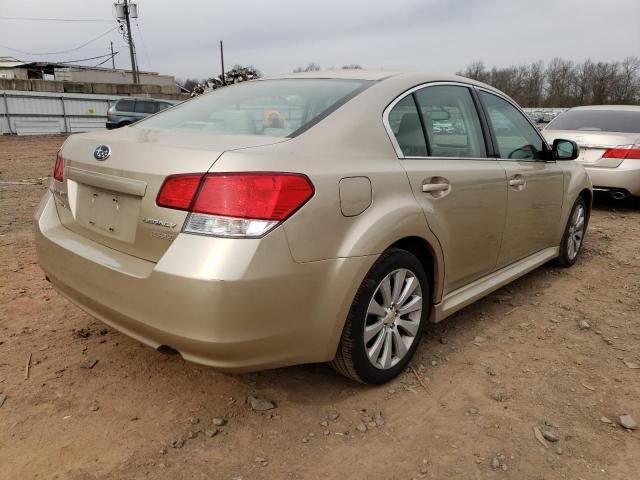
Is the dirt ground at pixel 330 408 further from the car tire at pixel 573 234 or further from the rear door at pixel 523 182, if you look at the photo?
the car tire at pixel 573 234

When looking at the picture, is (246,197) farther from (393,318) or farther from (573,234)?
(573,234)

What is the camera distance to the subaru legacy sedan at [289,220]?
6.31 feet

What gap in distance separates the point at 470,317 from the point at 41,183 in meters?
7.61

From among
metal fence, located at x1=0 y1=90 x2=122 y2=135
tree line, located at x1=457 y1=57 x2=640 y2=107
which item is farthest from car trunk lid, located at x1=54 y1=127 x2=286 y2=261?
tree line, located at x1=457 y1=57 x2=640 y2=107

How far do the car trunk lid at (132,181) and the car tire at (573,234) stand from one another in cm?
321

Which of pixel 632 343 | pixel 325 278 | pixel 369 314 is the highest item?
pixel 325 278

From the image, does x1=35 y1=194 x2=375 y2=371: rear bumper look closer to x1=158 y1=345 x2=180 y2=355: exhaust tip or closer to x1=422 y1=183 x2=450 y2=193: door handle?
x1=158 y1=345 x2=180 y2=355: exhaust tip

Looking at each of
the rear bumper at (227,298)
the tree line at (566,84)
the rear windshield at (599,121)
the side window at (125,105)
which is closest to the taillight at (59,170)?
the rear bumper at (227,298)

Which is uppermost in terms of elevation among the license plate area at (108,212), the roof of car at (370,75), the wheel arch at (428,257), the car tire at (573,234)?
the roof of car at (370,75)

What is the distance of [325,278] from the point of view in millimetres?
2088

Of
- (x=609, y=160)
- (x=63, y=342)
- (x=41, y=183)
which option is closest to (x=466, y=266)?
(x=63, y=342)

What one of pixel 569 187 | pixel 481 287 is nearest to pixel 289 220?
pixel 481 287

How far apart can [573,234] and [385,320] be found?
9.39ft

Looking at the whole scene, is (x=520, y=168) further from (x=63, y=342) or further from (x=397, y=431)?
(x=63, y=342)
